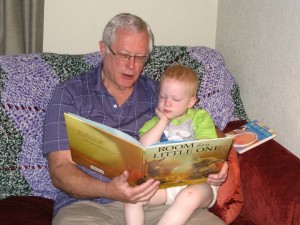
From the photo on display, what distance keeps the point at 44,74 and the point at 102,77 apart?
0.29 metres

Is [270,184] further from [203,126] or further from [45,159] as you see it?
[45,159]

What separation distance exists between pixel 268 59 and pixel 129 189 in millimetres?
979

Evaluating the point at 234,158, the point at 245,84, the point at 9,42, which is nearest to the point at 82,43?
the point at 9,42

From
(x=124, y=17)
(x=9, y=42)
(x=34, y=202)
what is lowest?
(x=34, y=202)

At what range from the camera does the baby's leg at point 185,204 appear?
5.08ft

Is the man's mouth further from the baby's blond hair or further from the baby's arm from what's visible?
the baby's arm

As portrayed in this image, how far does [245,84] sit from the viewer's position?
2.29 metres

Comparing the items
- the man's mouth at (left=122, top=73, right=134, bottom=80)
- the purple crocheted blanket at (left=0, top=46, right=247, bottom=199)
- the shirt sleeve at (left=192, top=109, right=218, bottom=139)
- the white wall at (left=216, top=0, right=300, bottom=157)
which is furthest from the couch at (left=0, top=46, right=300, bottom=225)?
the man's mouth at (left=122, top=73, right=134, bottom=80)

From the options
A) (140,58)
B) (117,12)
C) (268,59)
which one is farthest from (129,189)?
(117,12)

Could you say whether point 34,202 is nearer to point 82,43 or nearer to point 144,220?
point 144,220

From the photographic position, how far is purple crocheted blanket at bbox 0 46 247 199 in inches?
75.2

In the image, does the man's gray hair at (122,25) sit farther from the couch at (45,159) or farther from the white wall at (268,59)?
the white wall at (268,59)

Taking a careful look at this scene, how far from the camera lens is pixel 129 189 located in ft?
4.87

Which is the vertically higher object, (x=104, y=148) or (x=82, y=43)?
(x=82, y=43)
